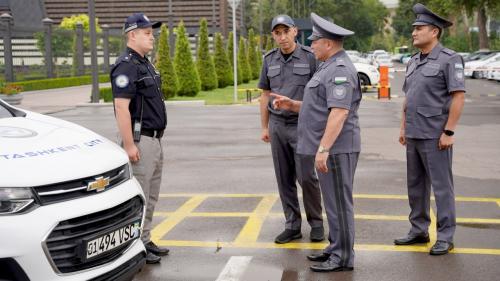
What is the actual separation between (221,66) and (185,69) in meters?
7.11

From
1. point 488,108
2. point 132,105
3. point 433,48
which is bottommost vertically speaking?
→ point 488,108

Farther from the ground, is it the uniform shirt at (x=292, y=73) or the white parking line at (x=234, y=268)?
the uniform shirt at (x=292, y=73)

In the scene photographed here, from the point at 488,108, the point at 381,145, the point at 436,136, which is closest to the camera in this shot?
the point at 436,136

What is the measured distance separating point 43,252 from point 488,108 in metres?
17.4

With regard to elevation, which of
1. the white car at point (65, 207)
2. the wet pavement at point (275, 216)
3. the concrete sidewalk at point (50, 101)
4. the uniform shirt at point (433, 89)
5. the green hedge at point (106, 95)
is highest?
the uniform shirt at point (433, 89)

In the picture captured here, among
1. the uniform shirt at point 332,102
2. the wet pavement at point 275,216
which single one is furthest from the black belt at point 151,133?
the uniform shirt at point 332,102

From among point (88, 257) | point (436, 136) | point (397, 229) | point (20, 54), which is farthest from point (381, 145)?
point (20, 54)

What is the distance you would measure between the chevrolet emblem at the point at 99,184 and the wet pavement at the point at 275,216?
141 centimetres

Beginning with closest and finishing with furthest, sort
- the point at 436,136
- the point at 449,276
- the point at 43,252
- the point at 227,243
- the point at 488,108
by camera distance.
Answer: the point at 43,252 → the point at 449,276 → the point at 436,136 → the point at 227,243 → the point at 488,108

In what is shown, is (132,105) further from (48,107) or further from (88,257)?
(48,107)

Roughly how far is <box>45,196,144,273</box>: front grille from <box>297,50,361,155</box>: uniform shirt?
168 cm

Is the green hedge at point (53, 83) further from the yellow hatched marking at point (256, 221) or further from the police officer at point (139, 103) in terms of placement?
the police officer at point (139, 103)

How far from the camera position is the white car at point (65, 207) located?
10.7ft

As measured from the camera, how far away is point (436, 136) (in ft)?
17.6
